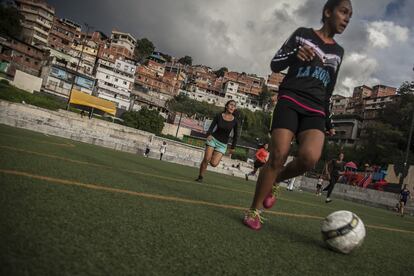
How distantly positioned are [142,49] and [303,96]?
429 ft

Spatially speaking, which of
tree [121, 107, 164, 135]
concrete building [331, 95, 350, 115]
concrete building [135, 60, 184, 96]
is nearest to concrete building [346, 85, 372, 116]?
concrete building [331, 95, 350, 115]

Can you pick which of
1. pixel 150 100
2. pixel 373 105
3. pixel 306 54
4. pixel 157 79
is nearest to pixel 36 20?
pixel 150 100

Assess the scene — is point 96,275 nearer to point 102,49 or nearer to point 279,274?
point 279,274

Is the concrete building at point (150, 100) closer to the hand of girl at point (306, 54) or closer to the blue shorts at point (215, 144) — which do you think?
the blue shorts at point (215, 144)

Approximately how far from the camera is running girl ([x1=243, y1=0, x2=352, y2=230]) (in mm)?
3795

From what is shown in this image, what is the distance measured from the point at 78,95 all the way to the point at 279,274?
6291 centimetres

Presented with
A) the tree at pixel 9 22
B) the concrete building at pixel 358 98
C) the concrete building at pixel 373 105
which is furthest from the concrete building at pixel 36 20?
the concrete building at pixel 358 98

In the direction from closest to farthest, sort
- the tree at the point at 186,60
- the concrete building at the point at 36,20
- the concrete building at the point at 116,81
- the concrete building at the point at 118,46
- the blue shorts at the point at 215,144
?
1. the blue shorts at the point at 215,144
2. the concrete building at the point at 116,81
3. the concrete building at the point at 36,20
4. the concrete building at the point at 118,46
5. the tree at the point at 186,60

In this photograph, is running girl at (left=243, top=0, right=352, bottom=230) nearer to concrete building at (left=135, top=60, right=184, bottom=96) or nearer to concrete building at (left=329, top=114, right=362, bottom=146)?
concrete building at (left=329, top=114, right=362, bottom=146)

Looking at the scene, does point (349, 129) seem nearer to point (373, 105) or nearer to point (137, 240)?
point (373, 105)

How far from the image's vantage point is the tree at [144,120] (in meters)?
61.2

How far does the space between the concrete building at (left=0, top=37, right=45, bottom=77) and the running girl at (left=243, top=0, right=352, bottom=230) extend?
2597 inches

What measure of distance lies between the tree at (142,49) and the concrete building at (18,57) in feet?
190

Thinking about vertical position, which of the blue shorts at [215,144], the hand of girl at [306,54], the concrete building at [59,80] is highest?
the concrete building at [59,80]
